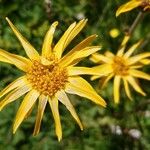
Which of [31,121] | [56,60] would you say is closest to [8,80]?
[31,121]

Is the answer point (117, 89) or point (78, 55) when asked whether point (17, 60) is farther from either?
point (117, 89)

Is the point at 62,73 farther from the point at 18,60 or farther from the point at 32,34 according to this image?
the point at 32,34

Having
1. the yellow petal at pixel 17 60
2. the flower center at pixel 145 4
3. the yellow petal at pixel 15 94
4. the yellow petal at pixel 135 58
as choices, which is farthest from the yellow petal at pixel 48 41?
the yellow petal at pixel 135 58

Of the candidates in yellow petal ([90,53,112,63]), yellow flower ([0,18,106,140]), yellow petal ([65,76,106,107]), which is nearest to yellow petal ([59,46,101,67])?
yellow flower ([0,18,106,140])

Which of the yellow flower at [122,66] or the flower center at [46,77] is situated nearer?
the flower center at [46,77]

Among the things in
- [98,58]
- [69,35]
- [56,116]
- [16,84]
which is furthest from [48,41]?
[98,58]

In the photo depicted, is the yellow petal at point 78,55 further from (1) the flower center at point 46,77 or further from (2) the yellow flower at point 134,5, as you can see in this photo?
(2) the yellow flower at point 134,5

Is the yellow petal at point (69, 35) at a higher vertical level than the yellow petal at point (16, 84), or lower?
higher

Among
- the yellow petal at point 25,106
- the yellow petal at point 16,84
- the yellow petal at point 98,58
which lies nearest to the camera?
the yellow petal at point 25,106
